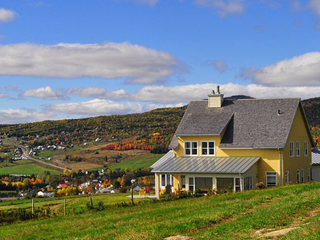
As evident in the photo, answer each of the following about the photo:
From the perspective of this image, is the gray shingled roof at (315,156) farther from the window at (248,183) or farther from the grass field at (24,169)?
the grass field at (24,169)

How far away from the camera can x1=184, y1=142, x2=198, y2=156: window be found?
5238 centimetres

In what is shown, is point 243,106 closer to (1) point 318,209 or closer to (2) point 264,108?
(2) point 264,108

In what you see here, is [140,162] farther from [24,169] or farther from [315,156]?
[315,156]

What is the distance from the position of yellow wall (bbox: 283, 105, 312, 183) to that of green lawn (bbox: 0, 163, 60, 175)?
92473 mm

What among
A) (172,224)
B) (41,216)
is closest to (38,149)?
(41,216)

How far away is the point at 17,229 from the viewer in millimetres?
27094

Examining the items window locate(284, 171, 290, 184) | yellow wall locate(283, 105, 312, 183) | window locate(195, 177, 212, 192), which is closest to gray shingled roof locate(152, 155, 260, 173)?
window locate(195, 177, 212, 192)

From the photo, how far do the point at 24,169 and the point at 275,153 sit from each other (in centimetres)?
10592

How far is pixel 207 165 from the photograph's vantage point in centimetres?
4916

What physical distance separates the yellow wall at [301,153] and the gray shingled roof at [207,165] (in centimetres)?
318

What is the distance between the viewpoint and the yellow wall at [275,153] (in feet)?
161

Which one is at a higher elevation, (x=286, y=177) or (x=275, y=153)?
(x=275, y=153)

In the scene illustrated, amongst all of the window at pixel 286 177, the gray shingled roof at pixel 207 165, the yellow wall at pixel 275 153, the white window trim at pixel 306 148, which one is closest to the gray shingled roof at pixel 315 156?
the yellow wall at pixel 275 153

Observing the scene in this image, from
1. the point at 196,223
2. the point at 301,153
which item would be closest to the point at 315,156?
the point at 301,153
